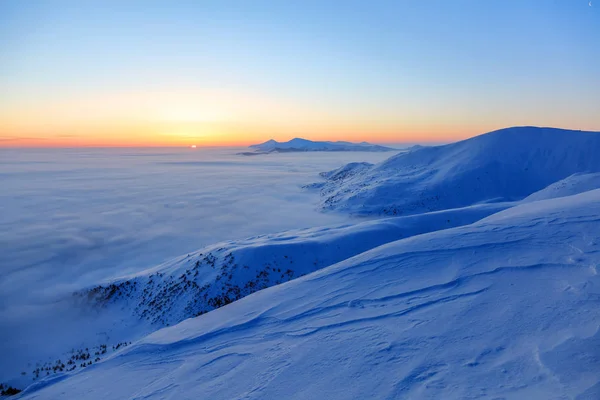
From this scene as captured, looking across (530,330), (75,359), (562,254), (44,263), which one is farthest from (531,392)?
(44,263)

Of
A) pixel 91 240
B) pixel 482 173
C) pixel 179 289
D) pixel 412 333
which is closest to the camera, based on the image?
pixel 412 333

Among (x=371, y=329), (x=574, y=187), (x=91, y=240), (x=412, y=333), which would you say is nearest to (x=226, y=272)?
(x=371, y=329)

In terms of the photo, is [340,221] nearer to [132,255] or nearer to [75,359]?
[132,255]

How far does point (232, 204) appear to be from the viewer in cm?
4069

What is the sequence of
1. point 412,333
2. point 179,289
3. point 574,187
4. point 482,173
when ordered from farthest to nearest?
point 482,173
point 574,187
point 179,289
point 412,333

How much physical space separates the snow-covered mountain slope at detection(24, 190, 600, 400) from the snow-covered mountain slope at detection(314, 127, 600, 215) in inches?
935

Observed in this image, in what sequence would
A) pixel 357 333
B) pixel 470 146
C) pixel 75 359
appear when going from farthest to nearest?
pixel 470 146
pixel 75 359
pixel 357 333

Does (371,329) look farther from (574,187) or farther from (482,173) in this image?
(482,173)

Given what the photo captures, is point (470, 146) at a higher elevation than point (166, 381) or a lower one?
higher

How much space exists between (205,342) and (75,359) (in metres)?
7.39

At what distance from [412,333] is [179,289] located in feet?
38.8


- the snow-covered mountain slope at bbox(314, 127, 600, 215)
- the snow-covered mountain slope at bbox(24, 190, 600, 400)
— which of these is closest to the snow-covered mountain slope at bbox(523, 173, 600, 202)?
the snow-covered mountain slope at bbox(314, 127, 600, 215)

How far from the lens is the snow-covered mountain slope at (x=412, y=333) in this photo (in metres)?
3.91

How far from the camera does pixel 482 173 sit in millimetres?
33875
